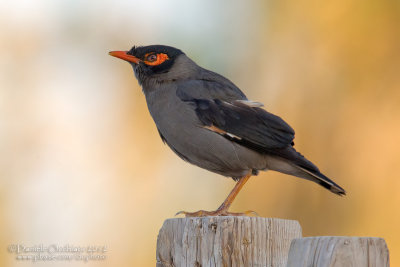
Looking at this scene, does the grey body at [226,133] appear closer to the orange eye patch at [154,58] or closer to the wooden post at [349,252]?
the orange eye patch at [154,58]

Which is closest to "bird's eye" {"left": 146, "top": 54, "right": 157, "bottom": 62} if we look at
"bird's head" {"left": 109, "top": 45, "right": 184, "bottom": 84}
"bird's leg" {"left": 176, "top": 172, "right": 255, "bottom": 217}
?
"bird's head" {"left": 109, "top": 45, "right": 184, "bottom": 84}

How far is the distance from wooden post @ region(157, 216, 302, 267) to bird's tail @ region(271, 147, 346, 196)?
153 centimetres

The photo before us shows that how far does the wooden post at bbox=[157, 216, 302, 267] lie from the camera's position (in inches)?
133

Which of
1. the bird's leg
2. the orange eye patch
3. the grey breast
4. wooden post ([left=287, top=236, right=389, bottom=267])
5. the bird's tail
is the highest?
the orange eye patch

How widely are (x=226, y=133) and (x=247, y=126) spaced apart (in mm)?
164

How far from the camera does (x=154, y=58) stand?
584 centimetres

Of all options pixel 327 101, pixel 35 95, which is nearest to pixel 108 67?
pixel 35 95

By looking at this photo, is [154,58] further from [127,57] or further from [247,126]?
[247,126]

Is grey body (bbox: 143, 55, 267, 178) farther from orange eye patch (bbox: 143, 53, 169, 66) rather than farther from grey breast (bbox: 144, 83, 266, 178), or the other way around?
orange eye patch (bbox: 143, 53, 169, 66)

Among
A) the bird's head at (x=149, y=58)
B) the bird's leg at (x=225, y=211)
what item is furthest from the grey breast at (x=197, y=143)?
the bird's head at (x=149, y=58)

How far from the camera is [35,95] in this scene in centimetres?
938

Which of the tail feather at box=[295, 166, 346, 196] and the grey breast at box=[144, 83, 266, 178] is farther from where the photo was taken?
the grey breast at box=[144, 83, 266, 178]

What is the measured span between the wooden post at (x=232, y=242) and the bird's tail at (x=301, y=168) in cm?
153

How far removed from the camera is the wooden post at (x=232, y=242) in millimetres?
3367
